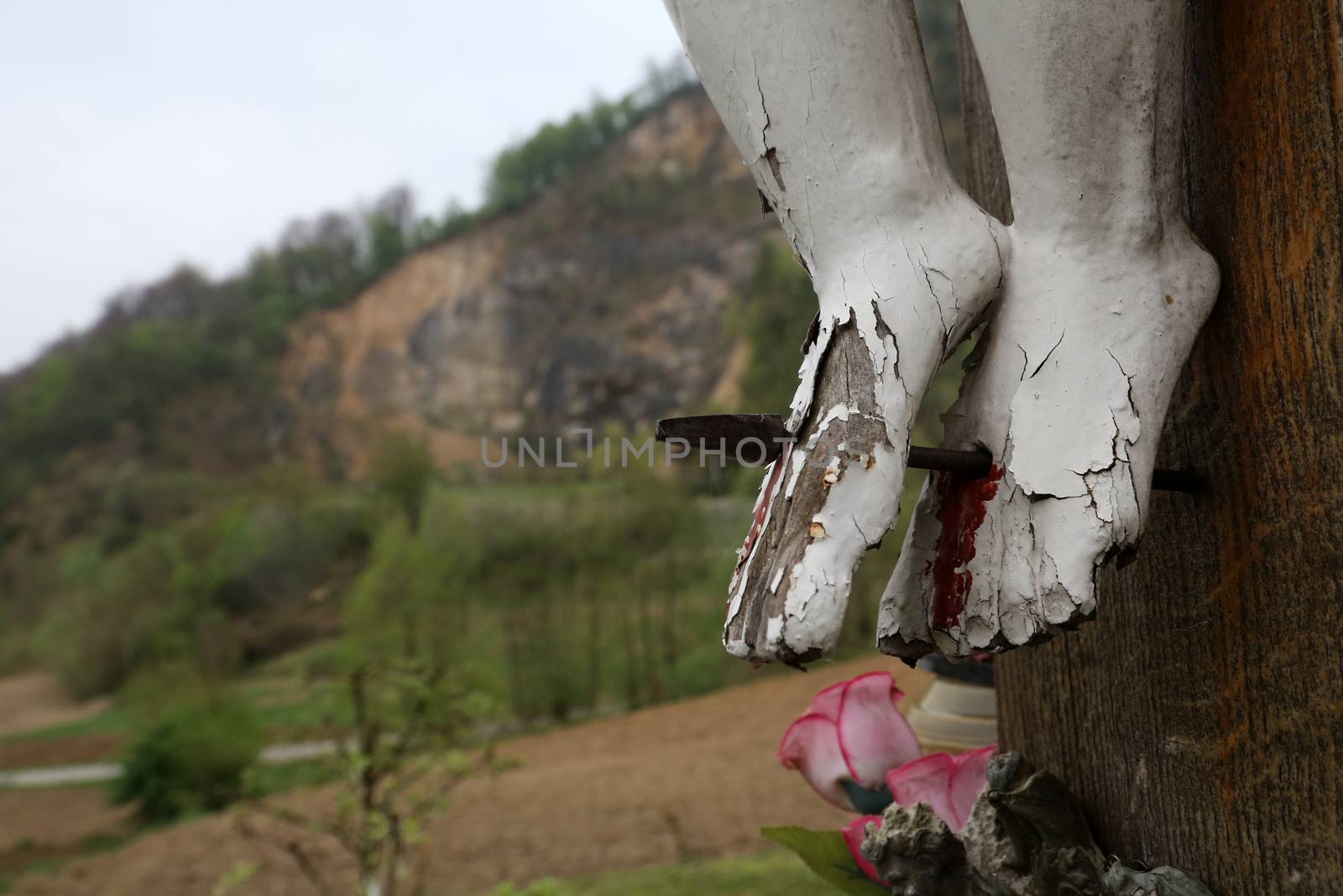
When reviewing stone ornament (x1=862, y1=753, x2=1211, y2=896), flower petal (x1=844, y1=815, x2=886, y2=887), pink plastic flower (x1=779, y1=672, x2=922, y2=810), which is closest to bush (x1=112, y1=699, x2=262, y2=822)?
pink plastic flower (x1=779, y1=672, x2=922, y2=810)

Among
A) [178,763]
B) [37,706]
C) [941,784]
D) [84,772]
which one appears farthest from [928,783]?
[37,706]

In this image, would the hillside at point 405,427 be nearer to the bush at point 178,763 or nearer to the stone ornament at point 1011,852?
the bush at point 178,763

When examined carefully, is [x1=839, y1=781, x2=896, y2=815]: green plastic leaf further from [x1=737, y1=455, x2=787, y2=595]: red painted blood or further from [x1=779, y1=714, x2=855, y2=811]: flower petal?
[x1=737, y1=455, x2=787, y2=595]: red painted blood

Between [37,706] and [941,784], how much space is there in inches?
678

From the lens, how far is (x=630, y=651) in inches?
417

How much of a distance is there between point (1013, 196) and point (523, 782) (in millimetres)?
7487

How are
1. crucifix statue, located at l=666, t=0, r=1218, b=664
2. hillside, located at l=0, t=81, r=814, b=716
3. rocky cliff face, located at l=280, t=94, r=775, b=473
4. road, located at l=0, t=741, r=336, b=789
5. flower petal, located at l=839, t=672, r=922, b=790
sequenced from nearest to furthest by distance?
1. crucifix statue, located at l=666, t=0, r=1218, b=664
2. flower petal, located at l=839, t=672, r=922, b=790
3. road, located at l=0, t=741, r=336, b=789
4. hillside, located at l=0, t=81, r=814, b=716
5. rocky cliff face, located at l=280, t=94, r=775, b=473

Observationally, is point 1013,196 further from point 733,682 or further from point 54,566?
point 54,566

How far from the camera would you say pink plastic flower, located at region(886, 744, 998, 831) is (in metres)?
0.67

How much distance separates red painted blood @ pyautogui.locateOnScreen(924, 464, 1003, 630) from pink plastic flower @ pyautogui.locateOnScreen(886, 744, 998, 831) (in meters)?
0.26

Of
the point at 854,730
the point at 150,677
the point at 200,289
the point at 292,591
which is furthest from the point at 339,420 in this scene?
the point at 854,730

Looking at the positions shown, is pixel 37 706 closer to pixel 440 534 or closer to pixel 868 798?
pixel 440 534

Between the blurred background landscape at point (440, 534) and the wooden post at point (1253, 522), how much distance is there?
0.28 m

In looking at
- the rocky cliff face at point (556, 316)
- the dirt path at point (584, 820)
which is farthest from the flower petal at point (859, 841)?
the rocky cliff face at point (556, 316)
